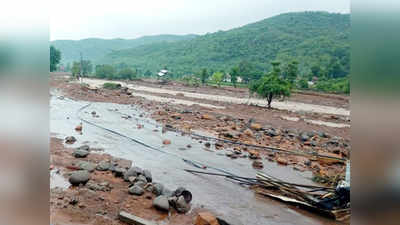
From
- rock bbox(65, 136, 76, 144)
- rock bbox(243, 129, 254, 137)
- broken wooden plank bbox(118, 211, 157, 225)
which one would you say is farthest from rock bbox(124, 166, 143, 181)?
rock bbox(243, 129, 254, 137)

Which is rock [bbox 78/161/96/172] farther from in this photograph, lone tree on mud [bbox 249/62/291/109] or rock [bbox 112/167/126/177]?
lone tree on mud [bbox 249/62/291/109]

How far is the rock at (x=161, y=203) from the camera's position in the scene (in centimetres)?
434

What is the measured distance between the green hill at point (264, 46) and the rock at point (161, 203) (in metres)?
30.5

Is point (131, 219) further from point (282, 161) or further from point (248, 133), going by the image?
point (248, 133)

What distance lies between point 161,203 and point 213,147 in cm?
457

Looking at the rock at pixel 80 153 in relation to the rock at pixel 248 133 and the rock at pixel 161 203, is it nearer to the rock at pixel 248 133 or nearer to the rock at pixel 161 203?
the rock at pixel 161 203

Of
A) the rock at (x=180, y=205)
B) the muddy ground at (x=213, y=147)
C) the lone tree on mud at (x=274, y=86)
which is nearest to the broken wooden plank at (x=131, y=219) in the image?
the muddy ground at (x=213, y=147)

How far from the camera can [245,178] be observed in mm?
6223

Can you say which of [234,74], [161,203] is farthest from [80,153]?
[234,74]

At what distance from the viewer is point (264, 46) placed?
45031mm

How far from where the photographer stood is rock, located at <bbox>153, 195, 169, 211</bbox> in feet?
14.3
